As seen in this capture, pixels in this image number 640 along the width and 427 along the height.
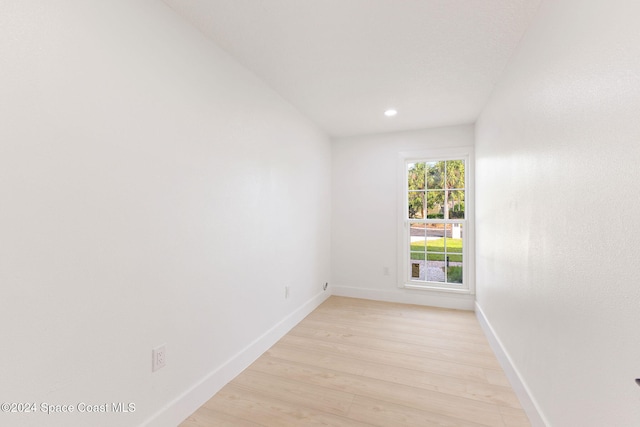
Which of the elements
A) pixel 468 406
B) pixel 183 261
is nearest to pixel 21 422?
pixel 183 261

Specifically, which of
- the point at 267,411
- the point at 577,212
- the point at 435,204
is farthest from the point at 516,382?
the point at 435,204

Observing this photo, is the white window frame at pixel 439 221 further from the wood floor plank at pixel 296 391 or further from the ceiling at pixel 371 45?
the wood floor plank at pixel 296 391

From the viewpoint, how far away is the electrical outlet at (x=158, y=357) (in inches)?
60.4

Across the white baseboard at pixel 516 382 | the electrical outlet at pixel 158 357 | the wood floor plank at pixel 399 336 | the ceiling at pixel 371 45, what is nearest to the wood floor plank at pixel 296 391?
the electrical outlet at pixel 158 357

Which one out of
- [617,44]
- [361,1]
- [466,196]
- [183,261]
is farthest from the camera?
[466,196]

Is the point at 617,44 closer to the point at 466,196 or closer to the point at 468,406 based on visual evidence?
the point at 468,406

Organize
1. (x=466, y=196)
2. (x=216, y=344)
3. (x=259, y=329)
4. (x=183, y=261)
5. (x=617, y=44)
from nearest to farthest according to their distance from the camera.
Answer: (x=617, y=44) → (x=183, y=261) → (x=216, y=344) → (x=259, y=329) → (x=466, y=196)

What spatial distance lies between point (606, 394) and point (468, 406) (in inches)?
39.7

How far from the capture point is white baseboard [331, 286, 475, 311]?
366cm

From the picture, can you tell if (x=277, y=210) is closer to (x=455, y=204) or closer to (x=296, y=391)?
(x=296, y=391)

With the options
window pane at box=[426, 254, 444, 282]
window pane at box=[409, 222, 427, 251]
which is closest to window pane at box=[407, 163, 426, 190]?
window pane at box=[409, 222, 427, 251]

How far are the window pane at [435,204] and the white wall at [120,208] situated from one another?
99.5 inches

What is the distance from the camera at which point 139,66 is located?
147 cm

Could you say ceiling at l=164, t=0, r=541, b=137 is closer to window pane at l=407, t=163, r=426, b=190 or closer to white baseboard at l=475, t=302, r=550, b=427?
window pane at l=407, t=163, r=426, b=190
